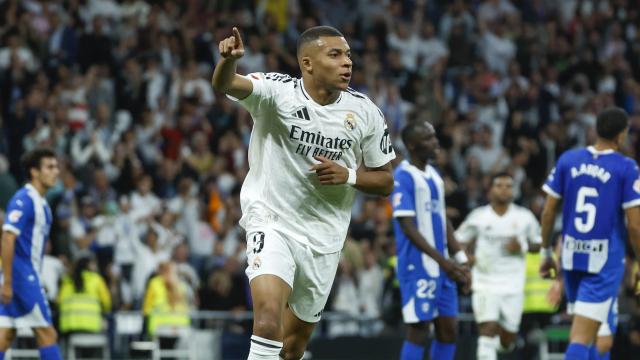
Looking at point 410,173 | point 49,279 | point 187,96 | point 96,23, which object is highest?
point 96,23

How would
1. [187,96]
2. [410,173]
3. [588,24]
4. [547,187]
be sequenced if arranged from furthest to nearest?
[588,24] → [187,96] → [410,173] → [547,187]

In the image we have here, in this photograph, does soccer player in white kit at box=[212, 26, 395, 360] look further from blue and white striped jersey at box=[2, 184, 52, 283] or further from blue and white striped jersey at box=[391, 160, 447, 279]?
blue and white striped jersey at box=[2, 184, 52, 283]

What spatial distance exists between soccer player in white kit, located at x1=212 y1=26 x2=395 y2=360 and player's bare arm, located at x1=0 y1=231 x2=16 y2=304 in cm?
375

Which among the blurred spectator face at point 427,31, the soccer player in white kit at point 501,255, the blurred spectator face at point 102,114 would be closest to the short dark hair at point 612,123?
the soccer player in white kit at point 501,255

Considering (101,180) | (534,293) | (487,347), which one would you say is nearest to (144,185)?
(101,180)

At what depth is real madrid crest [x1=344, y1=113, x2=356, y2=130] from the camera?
8.28m

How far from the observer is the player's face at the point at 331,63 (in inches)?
323

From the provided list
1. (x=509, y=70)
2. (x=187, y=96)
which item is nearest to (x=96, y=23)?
(x=187, y=96)

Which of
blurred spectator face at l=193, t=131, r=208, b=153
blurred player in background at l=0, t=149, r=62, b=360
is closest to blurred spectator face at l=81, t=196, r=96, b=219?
blurred spectator face at l=193, t=131, r=208, b=153

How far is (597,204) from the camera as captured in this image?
1037 centimetres

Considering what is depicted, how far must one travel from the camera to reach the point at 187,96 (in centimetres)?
1992

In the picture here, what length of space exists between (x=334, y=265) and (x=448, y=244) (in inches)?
145

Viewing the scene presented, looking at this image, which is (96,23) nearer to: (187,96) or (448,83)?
(187,96)

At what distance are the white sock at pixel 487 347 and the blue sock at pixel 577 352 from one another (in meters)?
3.68
